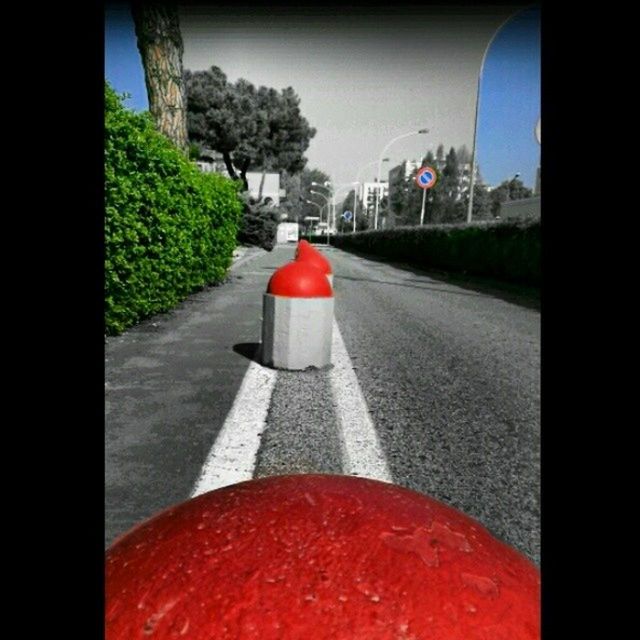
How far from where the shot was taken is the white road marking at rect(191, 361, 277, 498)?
9.66 ft

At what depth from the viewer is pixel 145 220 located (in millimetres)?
7316

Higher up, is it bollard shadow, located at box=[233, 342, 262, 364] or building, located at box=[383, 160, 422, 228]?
building, located at box=[383, 160, 422, 228]

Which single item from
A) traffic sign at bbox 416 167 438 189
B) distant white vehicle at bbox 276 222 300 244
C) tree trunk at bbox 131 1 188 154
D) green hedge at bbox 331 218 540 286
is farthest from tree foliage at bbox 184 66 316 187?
distant white vehicle at bbox 276 222 300 244

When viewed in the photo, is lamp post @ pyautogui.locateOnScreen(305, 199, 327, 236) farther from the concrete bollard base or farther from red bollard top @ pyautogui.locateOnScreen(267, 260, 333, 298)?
the concrete bollard base

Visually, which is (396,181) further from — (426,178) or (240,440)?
(240,440)

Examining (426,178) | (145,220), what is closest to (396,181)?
(426,178)

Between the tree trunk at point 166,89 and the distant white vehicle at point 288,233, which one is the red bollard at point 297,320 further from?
the distant white vehicle at point 288,233

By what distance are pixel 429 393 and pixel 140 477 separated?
2.66 meters

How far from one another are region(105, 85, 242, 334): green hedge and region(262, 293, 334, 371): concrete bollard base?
1960mm

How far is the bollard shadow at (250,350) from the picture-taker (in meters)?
5.97

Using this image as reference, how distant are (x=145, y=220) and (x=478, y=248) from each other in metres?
16.6
